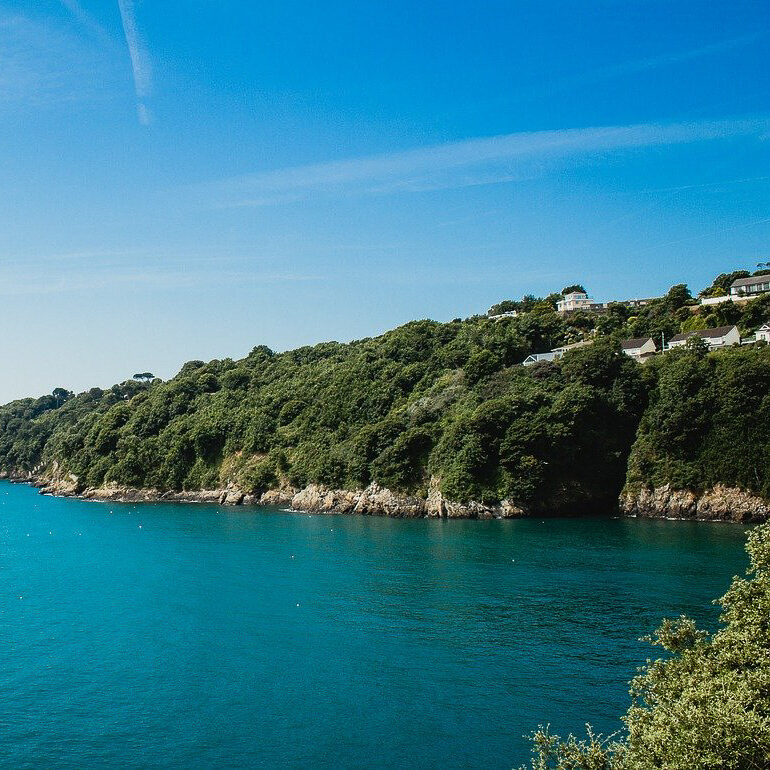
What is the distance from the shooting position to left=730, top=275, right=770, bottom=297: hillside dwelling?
129250 millimetres

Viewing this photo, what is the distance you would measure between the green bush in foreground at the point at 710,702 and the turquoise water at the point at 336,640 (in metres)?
9.81

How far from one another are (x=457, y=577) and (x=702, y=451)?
44.6 m

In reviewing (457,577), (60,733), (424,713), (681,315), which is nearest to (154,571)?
(457,577)

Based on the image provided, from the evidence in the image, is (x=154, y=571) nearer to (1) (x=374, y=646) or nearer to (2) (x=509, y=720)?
(1) (x=374, y=646)

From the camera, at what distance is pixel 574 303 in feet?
573

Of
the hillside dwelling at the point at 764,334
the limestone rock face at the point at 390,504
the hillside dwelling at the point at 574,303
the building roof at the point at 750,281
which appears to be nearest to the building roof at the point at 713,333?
the hillside dwelling at the point at 764,334

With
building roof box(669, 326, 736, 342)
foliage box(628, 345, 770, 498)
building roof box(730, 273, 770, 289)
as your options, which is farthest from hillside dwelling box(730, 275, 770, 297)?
foliage box(628, 345, 770, 498)

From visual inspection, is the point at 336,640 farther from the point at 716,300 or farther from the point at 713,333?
the point at 716,300

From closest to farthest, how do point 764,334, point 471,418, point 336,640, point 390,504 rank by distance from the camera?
point 336,640, point 471,418, point 764,334, point 390,504

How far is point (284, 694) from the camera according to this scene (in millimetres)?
37250

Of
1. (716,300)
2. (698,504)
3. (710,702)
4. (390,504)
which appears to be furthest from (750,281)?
(710,702)

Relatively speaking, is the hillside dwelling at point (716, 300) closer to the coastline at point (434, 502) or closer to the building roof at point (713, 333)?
the building roof at point (713, 333)

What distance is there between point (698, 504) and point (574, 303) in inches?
3800

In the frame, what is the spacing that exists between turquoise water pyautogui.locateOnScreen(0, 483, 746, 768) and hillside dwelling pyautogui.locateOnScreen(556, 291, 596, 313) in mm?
97297
